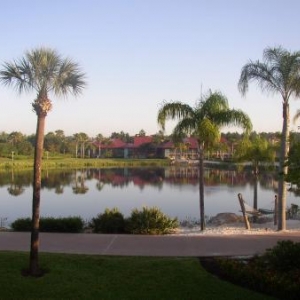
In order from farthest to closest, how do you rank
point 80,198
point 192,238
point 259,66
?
point 80,198
point 259,66
point 192,238

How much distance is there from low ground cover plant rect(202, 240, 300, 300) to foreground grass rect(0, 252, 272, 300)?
0.88 feet

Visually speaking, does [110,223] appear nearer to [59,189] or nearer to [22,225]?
[22,225]

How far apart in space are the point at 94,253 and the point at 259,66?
25.0ft

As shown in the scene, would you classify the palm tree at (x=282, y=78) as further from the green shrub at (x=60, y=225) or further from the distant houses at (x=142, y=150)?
the distant houses at (x=142, y=150)

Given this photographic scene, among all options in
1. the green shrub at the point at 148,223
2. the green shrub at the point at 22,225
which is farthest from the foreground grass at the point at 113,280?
the green shrub at the point at 22,225

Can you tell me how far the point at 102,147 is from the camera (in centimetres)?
11588

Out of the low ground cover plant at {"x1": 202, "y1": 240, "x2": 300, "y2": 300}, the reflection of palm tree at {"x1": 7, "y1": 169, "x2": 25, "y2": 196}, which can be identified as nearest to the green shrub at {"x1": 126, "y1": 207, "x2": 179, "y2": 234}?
the low ground cover plant at {"x1": 202, "y1": 240, "x2": 300, "y2": 300}

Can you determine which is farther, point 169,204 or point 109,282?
point 169,204

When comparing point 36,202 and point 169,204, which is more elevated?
point 36,202

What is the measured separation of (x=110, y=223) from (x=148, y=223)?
4.01 ft

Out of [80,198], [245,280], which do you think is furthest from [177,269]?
[80,198]

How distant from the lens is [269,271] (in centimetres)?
764

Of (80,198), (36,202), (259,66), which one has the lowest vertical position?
(80,198)

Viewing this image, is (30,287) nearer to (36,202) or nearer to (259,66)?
(36,202)
